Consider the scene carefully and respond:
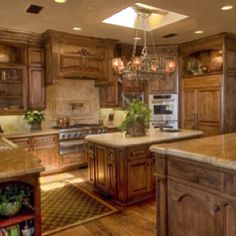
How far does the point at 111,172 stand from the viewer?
12.3 feet

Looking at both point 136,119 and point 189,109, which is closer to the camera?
point 136,119

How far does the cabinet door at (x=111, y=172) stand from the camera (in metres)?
3.67

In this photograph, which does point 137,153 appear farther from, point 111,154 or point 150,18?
point 150,18

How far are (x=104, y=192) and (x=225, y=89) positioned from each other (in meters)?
3.47

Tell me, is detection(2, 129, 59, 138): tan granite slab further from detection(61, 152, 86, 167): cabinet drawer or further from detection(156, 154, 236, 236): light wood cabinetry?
detection(156, 154, 236, 236): light wood cabinetry

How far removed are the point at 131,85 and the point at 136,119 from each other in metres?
2.80

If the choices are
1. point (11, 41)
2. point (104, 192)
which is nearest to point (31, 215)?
point (104, 192)

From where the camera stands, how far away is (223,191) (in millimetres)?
1741

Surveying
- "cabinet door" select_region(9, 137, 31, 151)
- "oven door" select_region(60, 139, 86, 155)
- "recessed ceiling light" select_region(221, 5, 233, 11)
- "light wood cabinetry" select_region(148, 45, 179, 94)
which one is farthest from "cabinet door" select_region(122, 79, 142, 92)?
"recessed ceiling light" select_region(221, 5, 233, 11)

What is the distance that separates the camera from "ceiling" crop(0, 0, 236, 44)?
3.66 m

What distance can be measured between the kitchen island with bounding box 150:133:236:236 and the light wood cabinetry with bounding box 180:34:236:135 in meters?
3.66

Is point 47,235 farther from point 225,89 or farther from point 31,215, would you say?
point 225,89

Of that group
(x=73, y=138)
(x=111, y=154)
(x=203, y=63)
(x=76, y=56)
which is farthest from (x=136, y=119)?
(x=203, y=63)

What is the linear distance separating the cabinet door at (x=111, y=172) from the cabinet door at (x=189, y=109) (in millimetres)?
3234
